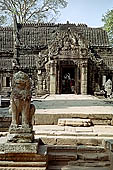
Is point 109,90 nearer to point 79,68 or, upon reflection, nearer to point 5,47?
point 79,68

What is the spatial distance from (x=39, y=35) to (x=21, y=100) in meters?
18.8

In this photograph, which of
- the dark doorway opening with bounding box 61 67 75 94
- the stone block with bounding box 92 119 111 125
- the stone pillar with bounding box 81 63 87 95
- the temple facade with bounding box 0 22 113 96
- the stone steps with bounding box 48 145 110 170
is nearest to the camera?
the stone steps with bounding box 48 145 110 170

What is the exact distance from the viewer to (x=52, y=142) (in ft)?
19.2

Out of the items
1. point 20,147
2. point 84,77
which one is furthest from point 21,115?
point 84,77

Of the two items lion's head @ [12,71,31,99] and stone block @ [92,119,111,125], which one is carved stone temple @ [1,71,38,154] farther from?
stone block @ [92,119,111,125]

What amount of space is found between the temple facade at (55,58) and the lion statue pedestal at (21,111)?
13797 mm

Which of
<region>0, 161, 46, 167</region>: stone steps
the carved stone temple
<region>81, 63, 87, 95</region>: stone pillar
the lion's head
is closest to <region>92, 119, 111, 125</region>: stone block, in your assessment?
the carved stone temple

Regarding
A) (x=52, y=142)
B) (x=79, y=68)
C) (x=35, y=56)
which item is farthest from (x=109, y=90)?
(x=52, y=142)

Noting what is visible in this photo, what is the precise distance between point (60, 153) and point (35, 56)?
1692 cm

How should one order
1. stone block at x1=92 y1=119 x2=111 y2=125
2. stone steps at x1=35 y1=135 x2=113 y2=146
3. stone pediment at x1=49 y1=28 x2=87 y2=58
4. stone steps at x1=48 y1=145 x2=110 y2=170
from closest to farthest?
stone steps at x1=48 y1=145 x2=110 y2=170 < stone steps at x1=35 y1=135 x2=113 y2=146 < stone block at x1=92 y1=119 x2=111 y2=125 < stone pediment at x1=49 y1=28 x2=87 y2=58

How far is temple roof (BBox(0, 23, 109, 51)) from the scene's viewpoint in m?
22.4

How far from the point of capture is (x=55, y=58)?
1912cm

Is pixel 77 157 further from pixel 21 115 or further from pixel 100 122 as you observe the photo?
pixel 100 122

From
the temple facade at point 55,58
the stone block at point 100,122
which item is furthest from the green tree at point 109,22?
the stone block at point 100,122
